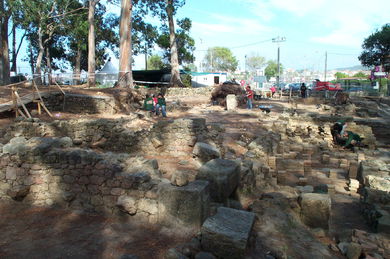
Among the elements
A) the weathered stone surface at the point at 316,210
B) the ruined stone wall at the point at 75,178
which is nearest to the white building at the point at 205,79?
the weathered stone surface at the point at 316,210

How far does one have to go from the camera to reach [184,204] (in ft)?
14.5

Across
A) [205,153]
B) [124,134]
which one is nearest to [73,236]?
[205,153]

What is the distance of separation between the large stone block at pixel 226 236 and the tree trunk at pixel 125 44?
15.8 m

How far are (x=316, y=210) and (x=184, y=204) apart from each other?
9.24 feet

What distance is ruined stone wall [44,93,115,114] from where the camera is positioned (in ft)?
45.9

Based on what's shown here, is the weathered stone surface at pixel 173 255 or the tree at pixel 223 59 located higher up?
the tree at pixel 223 59

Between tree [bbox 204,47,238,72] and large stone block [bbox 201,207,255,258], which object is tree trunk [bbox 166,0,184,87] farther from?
tree [bbox 204,47,238,72]

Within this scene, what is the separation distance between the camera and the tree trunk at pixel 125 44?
18028 millimetres

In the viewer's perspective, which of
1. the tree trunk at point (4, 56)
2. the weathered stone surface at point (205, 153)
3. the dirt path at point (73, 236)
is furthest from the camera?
the tree trunk at point (4, 56)

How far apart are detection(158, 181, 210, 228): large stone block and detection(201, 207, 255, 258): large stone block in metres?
0.41

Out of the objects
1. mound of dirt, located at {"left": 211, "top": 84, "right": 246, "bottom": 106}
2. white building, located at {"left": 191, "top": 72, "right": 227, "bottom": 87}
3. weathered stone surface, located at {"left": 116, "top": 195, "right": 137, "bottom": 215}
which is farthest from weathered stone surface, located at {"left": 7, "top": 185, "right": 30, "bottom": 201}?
white building, located at {"left": 191, "top": 72, "right": 227, "bottom": 87}

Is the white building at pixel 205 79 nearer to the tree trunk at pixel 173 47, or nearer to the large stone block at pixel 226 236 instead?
the tree trunk at pixel 173 47

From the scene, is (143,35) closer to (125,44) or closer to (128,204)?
(125,44)

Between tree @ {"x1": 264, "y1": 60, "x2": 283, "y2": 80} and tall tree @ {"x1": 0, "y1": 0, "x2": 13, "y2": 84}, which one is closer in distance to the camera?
tall tree @ {"x1": 0, "y1": 0, "x2": 13, "y2": 84}
